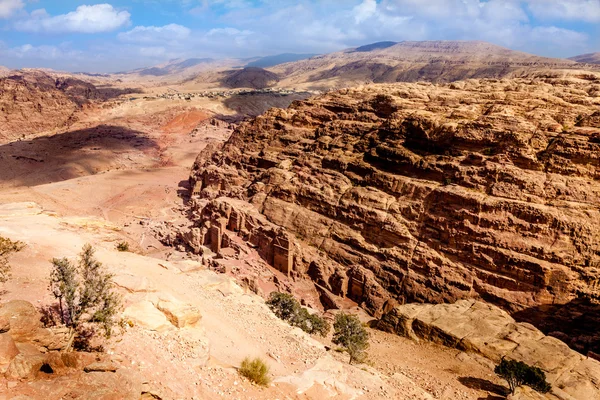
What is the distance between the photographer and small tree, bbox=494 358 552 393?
A: 1319 centimetres

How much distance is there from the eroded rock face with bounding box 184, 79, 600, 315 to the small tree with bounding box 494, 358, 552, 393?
5.98 metres

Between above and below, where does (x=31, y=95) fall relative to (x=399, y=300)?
above

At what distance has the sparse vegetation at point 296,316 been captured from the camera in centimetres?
1834

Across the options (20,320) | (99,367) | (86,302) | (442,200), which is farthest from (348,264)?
(20,320)

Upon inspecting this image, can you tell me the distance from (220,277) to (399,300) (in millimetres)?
9864

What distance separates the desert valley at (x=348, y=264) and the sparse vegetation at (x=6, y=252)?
10cm

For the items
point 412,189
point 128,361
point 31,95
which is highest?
point 31,95

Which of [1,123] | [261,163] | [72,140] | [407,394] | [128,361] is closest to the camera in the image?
[128,361]

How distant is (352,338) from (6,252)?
44.5 ft

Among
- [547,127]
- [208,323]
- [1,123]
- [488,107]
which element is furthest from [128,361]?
[1,123]

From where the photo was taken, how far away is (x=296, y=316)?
60.8 ft

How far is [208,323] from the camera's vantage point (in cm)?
1382

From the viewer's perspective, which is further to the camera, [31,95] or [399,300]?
[31,95]

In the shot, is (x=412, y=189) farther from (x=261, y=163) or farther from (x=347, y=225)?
(x=261, y=163)
